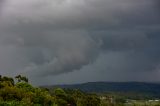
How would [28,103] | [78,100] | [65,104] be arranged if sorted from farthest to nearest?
[78,100], [65,104], [28,103]

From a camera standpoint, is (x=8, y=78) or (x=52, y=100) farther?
(x=8, y=78)

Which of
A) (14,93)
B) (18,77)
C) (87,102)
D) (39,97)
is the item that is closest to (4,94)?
(14,93)

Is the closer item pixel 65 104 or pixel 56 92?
pixel 65 104

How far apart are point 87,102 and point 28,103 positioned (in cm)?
4961

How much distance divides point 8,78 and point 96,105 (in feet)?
136

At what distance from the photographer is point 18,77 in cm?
19288

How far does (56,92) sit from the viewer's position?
182 m

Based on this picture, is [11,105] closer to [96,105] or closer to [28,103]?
[28,103]

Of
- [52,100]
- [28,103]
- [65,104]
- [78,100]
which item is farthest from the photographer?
[78,100]

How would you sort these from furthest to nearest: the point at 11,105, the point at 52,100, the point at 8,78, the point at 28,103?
the point at 8,78
the point at 52,100
the point at 28,103
the point at 11,105

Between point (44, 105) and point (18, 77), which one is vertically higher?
point (18, 77)

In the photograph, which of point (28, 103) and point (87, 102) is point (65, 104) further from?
point (28, 103)

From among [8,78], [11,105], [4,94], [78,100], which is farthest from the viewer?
[8,78]

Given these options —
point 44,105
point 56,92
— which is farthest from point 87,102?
point 44,105
